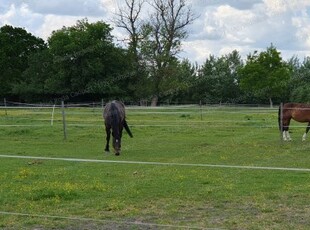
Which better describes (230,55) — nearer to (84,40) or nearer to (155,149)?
(84,40)

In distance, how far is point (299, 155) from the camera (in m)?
14.7

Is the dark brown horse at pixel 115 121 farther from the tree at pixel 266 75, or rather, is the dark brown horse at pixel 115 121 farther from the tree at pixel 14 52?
the tree at pixel 14 52

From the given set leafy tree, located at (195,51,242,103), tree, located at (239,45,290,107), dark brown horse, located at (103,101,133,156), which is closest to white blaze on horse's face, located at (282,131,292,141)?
dark brown horse, located at (103,101,133,156)

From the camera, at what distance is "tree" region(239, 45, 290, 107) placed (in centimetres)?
5128

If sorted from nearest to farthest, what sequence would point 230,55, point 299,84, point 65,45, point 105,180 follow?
point 105,180
point 65,45
point 299,84
point 230,55

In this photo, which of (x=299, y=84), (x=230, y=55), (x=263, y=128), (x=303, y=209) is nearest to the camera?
(x=303, y=209)

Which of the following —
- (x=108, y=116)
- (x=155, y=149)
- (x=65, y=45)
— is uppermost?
(x=65, y=45)

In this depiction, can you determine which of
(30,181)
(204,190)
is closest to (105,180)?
(30,181)

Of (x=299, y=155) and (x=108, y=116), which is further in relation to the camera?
(x=108, y=116)

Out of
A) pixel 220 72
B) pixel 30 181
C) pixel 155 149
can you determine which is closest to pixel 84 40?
pixel 220 72

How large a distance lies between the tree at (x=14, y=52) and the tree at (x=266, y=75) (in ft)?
85.2

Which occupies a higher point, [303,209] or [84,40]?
[84,40]

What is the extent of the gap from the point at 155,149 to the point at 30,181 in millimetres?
6683

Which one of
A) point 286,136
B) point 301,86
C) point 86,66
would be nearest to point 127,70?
point 86,66
